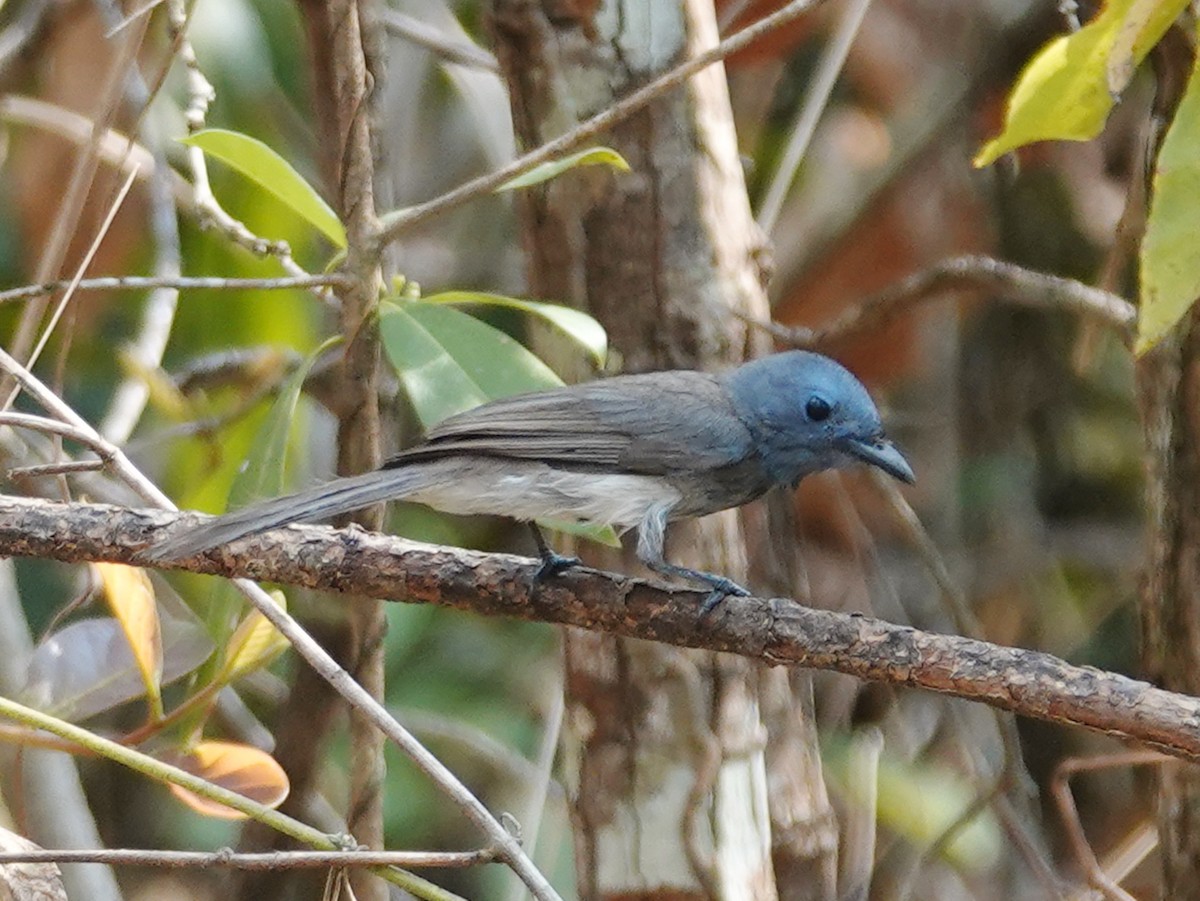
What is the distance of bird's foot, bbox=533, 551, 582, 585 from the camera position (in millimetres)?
2443

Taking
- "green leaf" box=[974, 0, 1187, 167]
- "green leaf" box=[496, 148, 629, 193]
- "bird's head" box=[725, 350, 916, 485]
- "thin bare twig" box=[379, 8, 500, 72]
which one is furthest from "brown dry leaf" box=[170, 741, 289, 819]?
"thin bare twig" box=[379, 8, 500, 72]

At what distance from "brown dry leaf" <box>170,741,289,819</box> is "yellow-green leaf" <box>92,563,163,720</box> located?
9 cm

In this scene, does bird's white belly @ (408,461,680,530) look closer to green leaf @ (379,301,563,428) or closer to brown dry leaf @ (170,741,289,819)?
green leaf @ (379,301,563,428)

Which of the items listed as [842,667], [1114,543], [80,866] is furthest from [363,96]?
[1114,543]

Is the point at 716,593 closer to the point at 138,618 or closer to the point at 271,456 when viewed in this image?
the point at 271,456

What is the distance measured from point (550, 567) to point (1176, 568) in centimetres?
116

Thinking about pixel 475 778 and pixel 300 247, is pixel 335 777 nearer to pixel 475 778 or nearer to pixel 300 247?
pixel 475 778

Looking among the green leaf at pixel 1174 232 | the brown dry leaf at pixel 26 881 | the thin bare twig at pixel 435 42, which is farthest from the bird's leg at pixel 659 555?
the thin bare twig at pixel 435 42

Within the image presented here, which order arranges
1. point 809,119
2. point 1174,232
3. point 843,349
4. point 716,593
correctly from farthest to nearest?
point 843,349 → point 809,119 → point 716,593 → point 1174,232

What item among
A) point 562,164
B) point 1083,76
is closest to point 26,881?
point 562,164

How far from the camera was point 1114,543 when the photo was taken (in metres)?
5.26

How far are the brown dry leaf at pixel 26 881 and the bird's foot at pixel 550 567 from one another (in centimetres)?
80

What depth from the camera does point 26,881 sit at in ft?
6.76

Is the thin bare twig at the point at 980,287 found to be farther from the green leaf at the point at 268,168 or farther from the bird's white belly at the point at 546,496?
the green leaf at the point at 268,168
